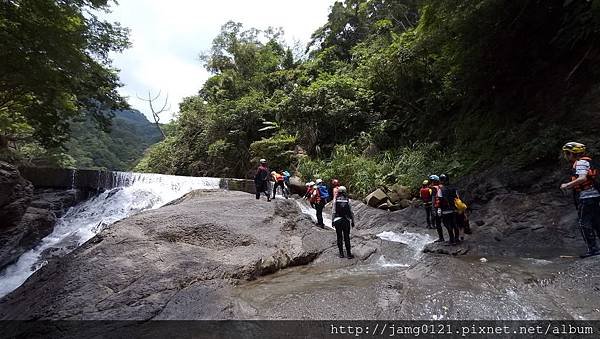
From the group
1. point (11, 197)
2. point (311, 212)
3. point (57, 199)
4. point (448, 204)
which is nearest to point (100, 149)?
point (57, 199)

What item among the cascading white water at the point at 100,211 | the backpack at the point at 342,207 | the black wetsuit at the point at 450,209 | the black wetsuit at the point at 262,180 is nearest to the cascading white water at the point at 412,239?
the black wetsuit at the point at 450,209

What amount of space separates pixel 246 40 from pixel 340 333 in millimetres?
35714

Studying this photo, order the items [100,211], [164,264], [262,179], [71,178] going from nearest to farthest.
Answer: [164,264] < [262,179] < [100,211] < [71,178]

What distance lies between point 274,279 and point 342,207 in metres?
2.63

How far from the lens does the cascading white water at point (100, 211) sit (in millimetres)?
11062

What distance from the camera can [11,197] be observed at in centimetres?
1124

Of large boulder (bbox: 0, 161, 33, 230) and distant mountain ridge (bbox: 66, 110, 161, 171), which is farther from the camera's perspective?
distant mountain ridge (bbox: 66, 110, 161, 171)

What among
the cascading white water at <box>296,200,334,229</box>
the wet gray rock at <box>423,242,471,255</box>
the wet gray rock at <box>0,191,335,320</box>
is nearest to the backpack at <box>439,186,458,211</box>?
the wet gray rock at <box>423,242,471,255</box>

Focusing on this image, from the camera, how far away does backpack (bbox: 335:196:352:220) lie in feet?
28.1

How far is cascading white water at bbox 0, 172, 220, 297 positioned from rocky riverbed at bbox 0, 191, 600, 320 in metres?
5.36

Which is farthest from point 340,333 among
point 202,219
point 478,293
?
point 202,219

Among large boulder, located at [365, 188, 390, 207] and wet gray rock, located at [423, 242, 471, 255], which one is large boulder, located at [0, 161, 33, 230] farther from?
wet gray rock, located at [423, 242, 471, 255]

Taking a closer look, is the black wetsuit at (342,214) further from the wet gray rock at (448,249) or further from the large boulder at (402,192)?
the large boulder at (402,192)

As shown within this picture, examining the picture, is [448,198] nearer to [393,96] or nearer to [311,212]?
[311,212]
